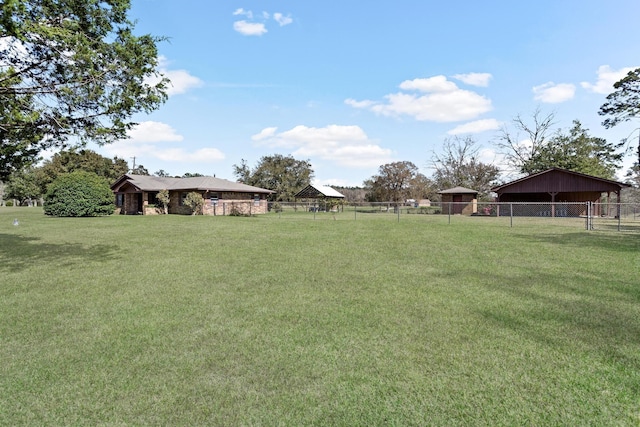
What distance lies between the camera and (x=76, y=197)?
25281 millimetres

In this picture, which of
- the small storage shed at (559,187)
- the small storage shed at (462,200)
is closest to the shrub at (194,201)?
the small storage shed at (462,200)

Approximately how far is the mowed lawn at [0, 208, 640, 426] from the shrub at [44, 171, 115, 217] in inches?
803

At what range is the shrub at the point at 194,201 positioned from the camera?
92.0 ft

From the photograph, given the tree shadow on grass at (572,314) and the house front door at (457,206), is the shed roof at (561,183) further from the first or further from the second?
the tree shadow on grass at (572,314)

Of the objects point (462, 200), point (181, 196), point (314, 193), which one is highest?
point (314, 193)

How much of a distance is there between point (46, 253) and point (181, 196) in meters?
21.5

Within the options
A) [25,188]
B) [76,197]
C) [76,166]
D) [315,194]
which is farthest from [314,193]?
[25,188]

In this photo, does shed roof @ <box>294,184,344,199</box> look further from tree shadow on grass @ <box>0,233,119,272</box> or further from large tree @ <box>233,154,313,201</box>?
tree shadow on grass @ <box>0,233,119,272</box>

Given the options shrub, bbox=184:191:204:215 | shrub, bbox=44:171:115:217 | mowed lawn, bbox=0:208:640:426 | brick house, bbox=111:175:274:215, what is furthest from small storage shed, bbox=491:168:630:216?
shrub, bbox=44:171:115:217

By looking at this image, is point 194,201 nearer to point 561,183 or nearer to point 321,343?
point 321,343

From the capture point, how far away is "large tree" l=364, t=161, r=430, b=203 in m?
46.5

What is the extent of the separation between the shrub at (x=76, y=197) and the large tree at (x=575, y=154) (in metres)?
45.2

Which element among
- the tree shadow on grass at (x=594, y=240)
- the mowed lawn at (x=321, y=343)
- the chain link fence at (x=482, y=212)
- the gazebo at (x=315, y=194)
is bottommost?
the mowed lawn at (x=321, y=343)

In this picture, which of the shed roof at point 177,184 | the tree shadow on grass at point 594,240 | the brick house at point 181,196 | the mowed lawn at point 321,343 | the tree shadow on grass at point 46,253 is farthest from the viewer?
the shed roof at point 177,184
